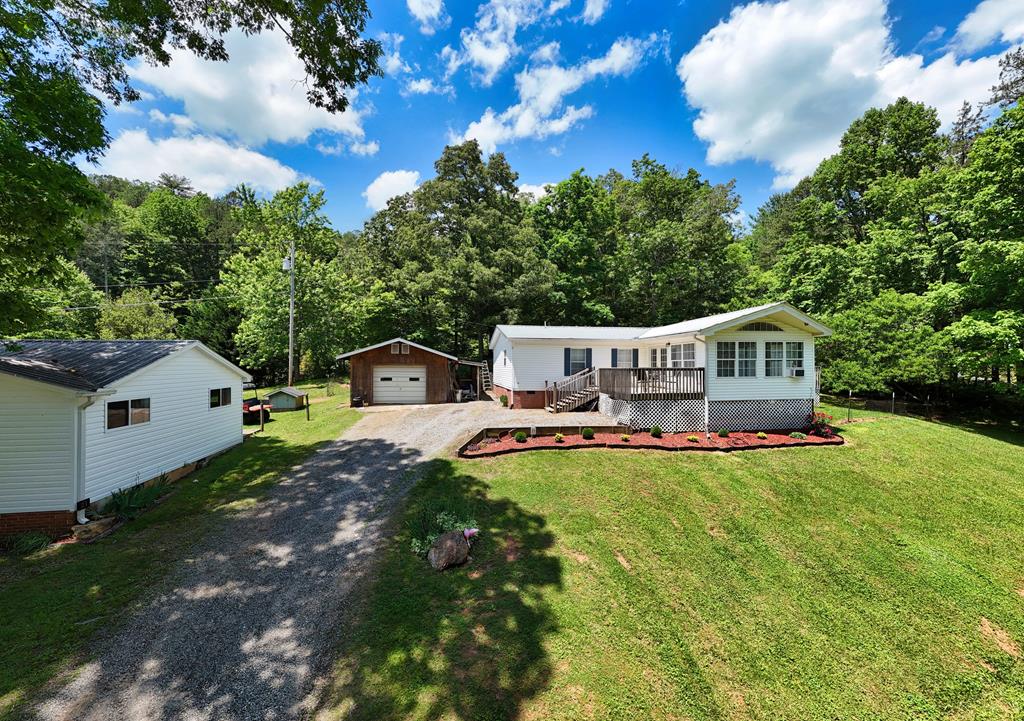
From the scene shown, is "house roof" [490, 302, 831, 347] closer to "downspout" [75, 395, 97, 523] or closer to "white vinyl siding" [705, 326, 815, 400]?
"white vinyl siding" [705, 326, 815, 400]

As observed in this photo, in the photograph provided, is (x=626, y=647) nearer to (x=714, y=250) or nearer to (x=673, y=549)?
(x=673, y=549)

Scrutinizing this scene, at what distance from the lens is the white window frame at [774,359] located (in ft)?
44.3

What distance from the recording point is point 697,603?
5926 millimetres

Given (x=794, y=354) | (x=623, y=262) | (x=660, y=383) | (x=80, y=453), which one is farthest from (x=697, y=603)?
(x=623, y=262)

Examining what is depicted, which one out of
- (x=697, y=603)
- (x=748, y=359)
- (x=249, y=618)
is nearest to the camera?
(x=249, y=618)

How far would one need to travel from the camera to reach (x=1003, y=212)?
51.4ft

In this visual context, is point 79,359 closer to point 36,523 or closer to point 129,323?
point 36,523

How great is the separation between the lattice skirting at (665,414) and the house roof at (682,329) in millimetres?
2598

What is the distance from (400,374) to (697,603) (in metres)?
17.6

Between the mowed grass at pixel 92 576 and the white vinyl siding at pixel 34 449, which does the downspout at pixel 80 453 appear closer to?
the white vinyl siding at pixel 34 449

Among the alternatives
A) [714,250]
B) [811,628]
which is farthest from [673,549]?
[714,250]

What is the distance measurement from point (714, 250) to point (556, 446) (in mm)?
24259

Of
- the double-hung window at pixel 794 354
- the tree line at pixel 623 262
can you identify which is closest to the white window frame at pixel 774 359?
the double-hung window at pixel 794 354

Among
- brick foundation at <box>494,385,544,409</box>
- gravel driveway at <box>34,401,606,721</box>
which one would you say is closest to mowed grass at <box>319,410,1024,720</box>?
gravel driveway at <box>34,401,606,721</box>
